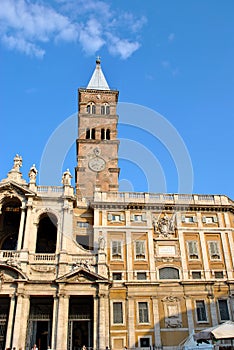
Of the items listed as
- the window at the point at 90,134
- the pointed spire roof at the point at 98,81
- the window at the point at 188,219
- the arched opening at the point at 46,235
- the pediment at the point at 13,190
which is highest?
the pointed spire roof at the point at 98,81

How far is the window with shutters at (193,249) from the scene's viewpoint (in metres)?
33.6

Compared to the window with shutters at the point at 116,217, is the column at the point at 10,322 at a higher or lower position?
lower

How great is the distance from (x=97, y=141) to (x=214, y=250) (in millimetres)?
22828

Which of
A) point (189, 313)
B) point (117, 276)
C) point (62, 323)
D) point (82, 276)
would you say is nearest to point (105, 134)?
point (117, 276)

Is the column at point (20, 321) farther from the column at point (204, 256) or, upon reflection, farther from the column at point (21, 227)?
the column at point (204, 256)

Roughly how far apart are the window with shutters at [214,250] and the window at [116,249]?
29.2ft

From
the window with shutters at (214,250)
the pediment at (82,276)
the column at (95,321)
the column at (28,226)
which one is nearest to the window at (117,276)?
the pediment at (82,276)

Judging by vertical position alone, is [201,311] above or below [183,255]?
below

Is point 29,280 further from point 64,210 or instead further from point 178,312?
point 178,312

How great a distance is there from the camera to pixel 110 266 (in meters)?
32.2

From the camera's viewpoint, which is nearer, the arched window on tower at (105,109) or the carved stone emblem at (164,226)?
the carved stone emblem at (164,226)

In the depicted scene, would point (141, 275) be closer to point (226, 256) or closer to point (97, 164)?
point (226, 256)

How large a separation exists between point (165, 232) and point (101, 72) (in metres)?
39.5

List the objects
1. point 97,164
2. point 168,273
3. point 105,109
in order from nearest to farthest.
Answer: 1. point 168,273
2. point 97,164
3. point 105,109
